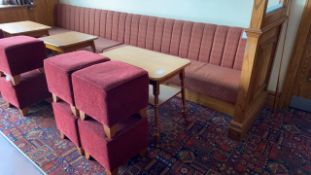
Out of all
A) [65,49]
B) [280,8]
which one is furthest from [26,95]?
[280,8]

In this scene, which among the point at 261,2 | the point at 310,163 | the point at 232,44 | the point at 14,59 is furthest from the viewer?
the point at 232,44

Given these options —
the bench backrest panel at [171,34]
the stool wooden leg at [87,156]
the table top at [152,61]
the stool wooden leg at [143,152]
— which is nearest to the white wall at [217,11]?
the bench backrest panel at [171,34]

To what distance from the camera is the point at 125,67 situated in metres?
1.60

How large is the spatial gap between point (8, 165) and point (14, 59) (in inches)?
35.8

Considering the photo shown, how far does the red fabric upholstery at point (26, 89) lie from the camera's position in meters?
2.25

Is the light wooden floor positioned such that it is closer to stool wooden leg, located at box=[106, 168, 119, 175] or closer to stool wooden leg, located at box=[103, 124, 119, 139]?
stool wooden leg, located at box=[106, 168, 119, 175]

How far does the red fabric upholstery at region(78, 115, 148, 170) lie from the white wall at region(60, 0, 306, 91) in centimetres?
147

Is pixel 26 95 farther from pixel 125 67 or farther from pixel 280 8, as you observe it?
pixel 280 8

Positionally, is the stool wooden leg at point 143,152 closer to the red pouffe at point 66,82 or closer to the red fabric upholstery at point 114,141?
the red fabric upholstery at point 114,141

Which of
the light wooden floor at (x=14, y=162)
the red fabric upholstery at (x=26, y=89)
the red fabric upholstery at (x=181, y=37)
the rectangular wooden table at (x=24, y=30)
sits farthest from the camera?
the rectangular wooden table at (x=24, y=30)

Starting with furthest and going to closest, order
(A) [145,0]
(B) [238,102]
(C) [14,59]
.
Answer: (A) [145,0], (C) [14,59], (B) [238,102]

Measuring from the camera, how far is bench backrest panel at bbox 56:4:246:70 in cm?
245

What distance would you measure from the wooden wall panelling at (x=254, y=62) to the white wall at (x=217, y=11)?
143mm

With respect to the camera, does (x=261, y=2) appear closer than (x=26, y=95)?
Yes
